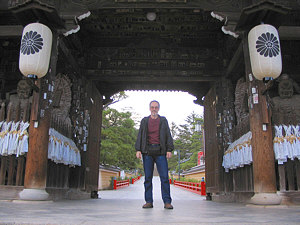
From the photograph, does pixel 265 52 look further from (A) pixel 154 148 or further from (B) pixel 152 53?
(B) pixel 152 53

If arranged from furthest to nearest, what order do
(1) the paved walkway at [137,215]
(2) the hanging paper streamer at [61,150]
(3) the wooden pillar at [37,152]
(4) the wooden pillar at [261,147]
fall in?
(2) the hanging paper streamer at [61,150], (3) the wooden pillar at [37,152], (4) the wooden pillar at [261,147], (1) the paved walkway at [137,215]

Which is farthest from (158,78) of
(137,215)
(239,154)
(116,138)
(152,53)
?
(116,138)

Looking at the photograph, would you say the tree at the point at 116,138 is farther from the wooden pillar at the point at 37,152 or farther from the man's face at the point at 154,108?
the man's face at the point at 154,108

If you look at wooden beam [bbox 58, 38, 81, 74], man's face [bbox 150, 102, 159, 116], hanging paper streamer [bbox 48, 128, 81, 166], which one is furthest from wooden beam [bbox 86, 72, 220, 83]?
man's face [bbox 150, 102, 159, 116]

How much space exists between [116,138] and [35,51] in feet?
45.2

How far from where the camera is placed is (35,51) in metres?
5.20

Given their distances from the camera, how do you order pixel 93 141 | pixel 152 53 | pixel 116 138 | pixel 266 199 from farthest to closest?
1. pixel 116 138
2. pixel 93 141
3. pixel 152 53
4. pixel 266 199

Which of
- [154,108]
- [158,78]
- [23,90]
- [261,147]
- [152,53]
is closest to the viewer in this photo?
[154,108]

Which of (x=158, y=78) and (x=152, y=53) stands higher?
Result: (x=152, y=53)

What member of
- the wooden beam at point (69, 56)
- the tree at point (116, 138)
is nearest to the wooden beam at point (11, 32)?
the wooden beam at point (69, 56)

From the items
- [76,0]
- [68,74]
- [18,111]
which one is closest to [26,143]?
[18,111]

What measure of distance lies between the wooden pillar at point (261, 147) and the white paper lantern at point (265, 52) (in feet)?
1.17

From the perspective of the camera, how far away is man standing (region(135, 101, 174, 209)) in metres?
4.27

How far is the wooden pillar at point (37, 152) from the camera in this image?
4.96 meters
